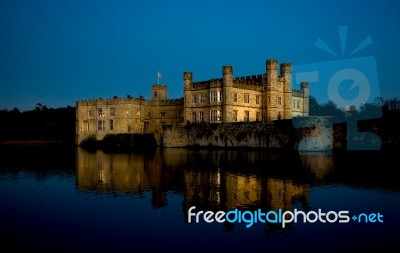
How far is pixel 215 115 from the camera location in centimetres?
5503

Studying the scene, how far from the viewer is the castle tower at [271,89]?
55688 millimetres

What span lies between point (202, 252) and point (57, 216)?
620 cm

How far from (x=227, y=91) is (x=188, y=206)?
127ft

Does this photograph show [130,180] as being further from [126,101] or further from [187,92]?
[126,101]

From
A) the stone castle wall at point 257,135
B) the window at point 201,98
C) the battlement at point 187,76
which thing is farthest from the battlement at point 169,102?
the stone castle wall at point 257,135

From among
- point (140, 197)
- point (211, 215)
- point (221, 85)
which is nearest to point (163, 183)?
point (140, 197)

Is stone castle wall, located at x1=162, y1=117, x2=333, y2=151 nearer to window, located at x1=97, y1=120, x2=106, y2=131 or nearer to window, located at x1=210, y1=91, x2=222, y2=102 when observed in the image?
window, located at x1=210, y1=91, x2=222, y2=102

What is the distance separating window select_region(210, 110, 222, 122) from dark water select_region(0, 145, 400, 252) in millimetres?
28129

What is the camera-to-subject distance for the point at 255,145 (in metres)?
46.1

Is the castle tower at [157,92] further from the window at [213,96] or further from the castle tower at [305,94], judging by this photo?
the castle tower at [305,94]

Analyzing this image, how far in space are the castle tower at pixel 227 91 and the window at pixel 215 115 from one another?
3.95 feet

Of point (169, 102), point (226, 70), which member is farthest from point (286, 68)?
point (169, 102)

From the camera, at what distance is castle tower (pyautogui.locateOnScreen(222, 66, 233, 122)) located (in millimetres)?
53156

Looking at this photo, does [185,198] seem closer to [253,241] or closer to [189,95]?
[253,241]
